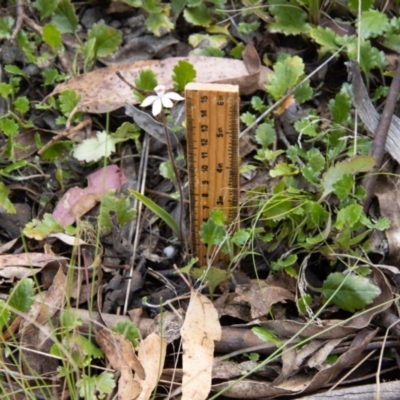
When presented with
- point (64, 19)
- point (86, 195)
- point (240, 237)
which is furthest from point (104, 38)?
point (240, 237)

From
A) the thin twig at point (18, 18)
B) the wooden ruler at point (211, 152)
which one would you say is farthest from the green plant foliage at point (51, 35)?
the wooden ruler at point (211, 152)

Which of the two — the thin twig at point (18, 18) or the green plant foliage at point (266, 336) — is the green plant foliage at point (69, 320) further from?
the thin twig at point (18, 18)

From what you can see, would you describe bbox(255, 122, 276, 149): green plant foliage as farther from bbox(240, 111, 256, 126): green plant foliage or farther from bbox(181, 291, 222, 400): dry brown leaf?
bbox(181, 291, 222, 400): dry brown leaf

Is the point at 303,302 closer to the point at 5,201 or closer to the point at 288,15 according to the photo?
the point at 5,201

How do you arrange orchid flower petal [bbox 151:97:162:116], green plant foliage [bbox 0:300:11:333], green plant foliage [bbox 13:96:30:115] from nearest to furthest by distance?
orchid flower petal [bbox 151:97:162:116], green plant foliage [bbox 0:300:11:333], green plant foliage [bbox 13:96:30:115]

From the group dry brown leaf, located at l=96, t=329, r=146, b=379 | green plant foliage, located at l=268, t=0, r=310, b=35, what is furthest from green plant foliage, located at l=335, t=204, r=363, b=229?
green plant foliage, located at l=268, t=0, r=310, b=35

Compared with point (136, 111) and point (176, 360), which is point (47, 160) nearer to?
point (136, 111)

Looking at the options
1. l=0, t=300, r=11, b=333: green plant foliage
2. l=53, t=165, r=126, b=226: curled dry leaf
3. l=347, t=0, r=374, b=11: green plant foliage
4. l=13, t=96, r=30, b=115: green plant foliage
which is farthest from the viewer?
l=347, t=0, r=374, b=11: green plant foliage
